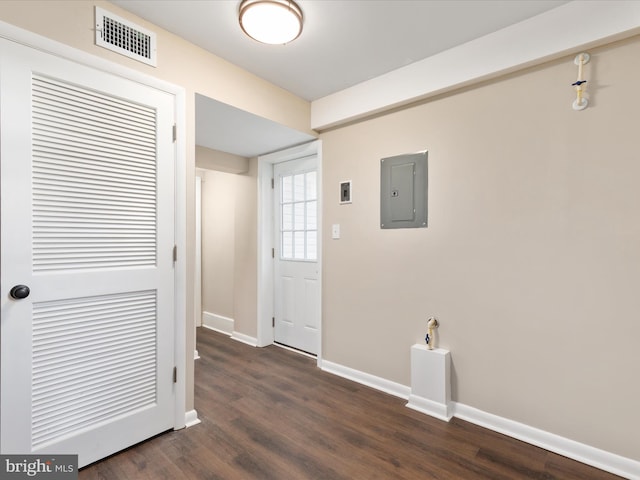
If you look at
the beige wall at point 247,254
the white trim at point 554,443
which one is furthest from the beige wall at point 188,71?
the white trim at point 554,443

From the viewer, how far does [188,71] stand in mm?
2061

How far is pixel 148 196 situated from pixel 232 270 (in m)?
2.18

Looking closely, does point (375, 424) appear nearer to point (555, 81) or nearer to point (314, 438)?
point (314, 438)

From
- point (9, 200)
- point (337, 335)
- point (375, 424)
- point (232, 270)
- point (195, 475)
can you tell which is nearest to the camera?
point (9, 200)

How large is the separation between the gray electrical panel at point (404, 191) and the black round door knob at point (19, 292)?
2.19 meters

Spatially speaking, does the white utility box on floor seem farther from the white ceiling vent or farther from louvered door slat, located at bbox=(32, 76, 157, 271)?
the white ceiling vent

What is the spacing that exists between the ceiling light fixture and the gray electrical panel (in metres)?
1.17

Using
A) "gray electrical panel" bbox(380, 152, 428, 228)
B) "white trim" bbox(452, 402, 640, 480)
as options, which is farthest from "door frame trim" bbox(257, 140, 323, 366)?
"white trim" bbox(452, 402, 640, 480)

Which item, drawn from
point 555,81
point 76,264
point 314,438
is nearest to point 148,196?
point 76,264

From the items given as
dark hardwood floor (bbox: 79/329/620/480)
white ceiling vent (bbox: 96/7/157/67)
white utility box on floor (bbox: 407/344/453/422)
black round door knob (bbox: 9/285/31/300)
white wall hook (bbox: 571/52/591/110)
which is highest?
white ceiling vent (bbox: 96/7/157/67)

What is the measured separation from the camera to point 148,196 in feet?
6.22

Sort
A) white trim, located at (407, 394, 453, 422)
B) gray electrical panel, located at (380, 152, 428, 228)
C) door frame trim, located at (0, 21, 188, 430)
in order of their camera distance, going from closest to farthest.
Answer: door frame trim, located at (0, 21, 188, 430) → white trim, located at (407, 394, 453, 422) → gray electrical panel, located at (380, 152, 428, 228)

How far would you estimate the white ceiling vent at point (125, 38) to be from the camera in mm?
1692

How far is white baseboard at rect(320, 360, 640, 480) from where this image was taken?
5.42 feet
